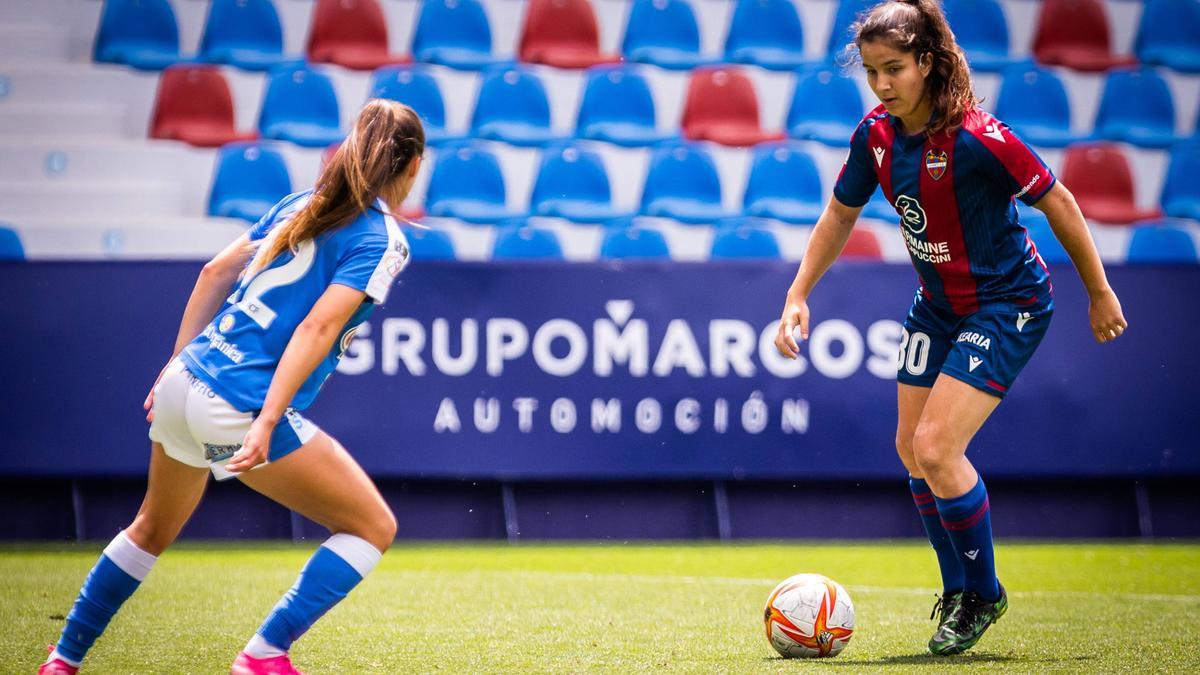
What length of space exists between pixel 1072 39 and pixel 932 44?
845cm

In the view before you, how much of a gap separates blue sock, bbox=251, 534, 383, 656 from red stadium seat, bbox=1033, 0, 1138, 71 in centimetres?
983

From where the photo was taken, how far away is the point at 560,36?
11.3 m

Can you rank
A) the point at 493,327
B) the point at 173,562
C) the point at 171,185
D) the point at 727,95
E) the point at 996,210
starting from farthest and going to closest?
the point at 727,95 → the point at 171,185 → the point at 493,327 → the point at 173,562 → the point at 996,210

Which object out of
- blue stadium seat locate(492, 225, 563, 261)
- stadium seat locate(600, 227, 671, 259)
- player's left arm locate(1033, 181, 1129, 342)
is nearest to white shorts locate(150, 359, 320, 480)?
player's left arm locate(1033, 181, 1129, 342)

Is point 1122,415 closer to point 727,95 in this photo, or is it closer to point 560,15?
point 727,95

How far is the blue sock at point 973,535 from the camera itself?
415 cm

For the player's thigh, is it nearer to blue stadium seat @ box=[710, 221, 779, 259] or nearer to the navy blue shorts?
the navy blue shorts

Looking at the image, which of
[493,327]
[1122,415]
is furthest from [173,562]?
[1122,415]

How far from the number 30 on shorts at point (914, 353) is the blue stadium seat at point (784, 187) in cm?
615

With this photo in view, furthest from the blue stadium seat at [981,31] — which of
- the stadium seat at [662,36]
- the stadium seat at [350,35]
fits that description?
the stadium seat at [350,35]

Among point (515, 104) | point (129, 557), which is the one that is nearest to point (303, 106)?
point (515, 104)

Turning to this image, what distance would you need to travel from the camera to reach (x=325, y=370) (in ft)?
10.7

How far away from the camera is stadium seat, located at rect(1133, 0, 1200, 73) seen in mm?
11555

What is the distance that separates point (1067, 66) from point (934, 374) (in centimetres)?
822
